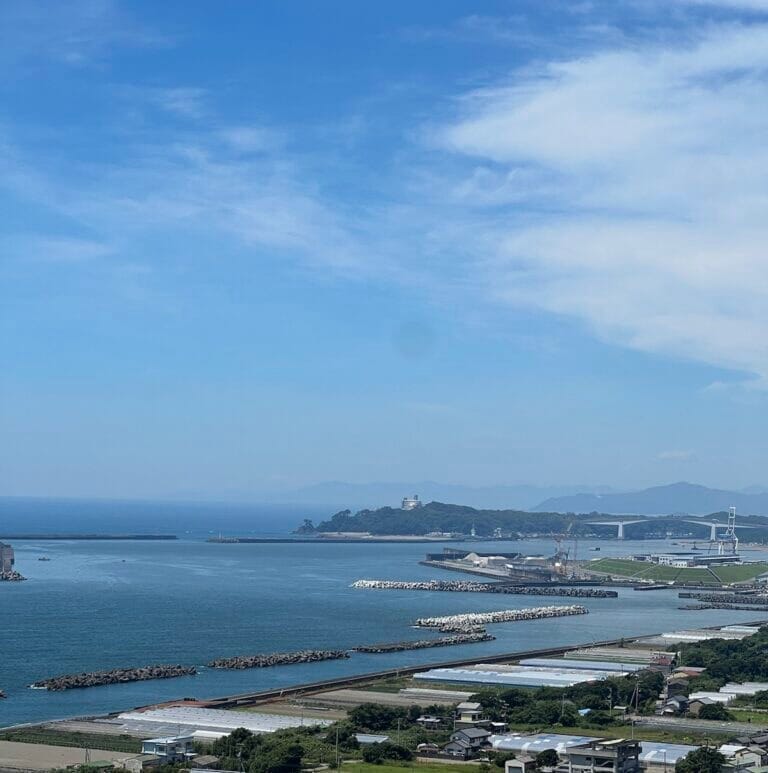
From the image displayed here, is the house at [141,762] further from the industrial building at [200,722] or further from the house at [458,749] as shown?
the house at [458,749]

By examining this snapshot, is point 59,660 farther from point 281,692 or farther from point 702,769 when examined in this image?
point 702,769

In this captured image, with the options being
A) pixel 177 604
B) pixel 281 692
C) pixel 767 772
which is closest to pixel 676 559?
pixel 177 604

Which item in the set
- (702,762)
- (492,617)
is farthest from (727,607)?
(702,762)

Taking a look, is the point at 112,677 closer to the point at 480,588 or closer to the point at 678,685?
the point at 678,685

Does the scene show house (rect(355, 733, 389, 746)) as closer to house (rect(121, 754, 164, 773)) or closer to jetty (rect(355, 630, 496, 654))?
house (rect(121, 754, 164, 773))

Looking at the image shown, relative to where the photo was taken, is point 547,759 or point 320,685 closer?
point 547,759

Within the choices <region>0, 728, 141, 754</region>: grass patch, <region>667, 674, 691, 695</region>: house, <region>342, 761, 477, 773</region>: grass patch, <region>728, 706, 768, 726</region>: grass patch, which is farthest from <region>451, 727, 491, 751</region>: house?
<region>667, 674, 691, 695</region>: house
